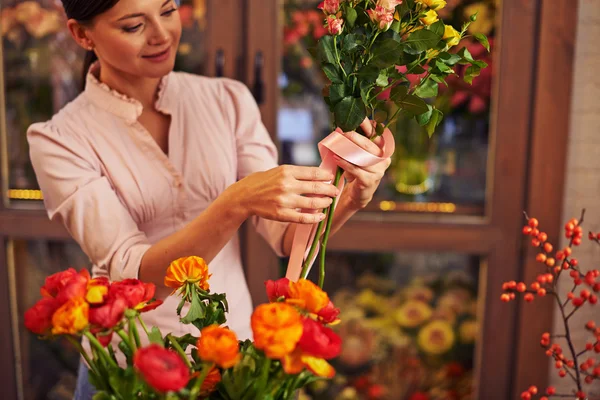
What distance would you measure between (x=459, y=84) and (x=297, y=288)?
142cm

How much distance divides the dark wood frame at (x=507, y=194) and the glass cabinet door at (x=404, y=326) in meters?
0.12

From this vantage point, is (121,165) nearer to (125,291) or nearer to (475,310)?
(125,291)

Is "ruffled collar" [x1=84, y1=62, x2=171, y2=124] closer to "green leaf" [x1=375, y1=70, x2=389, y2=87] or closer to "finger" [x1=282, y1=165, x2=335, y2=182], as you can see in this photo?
"finger" [x1=282, y1=165, x2=335, y2=182]

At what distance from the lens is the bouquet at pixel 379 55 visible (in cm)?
67

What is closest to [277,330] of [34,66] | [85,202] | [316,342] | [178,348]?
[316,342]

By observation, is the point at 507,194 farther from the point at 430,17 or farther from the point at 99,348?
the point at 99,348

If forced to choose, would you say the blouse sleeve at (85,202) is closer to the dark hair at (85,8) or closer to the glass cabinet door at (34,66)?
the dark hair at (85,8)

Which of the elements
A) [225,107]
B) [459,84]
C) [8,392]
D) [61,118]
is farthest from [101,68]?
[8,392]

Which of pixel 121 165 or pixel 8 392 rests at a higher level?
pixel 121 165

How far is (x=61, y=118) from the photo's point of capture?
3.38ft

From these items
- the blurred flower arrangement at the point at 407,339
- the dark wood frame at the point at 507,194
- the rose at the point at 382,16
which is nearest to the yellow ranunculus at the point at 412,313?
the blurred flower arrangement at the point at 407,339

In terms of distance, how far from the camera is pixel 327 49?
0.69 meters

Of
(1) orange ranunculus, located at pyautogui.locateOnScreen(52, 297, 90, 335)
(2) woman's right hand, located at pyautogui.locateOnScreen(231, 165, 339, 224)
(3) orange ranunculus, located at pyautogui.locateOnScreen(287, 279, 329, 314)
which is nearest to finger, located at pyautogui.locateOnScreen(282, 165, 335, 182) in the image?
(2) woman's right hand, located at pyautogui.locateOnScreen(231, 165, 339, 224)

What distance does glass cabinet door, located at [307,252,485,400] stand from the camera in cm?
197
